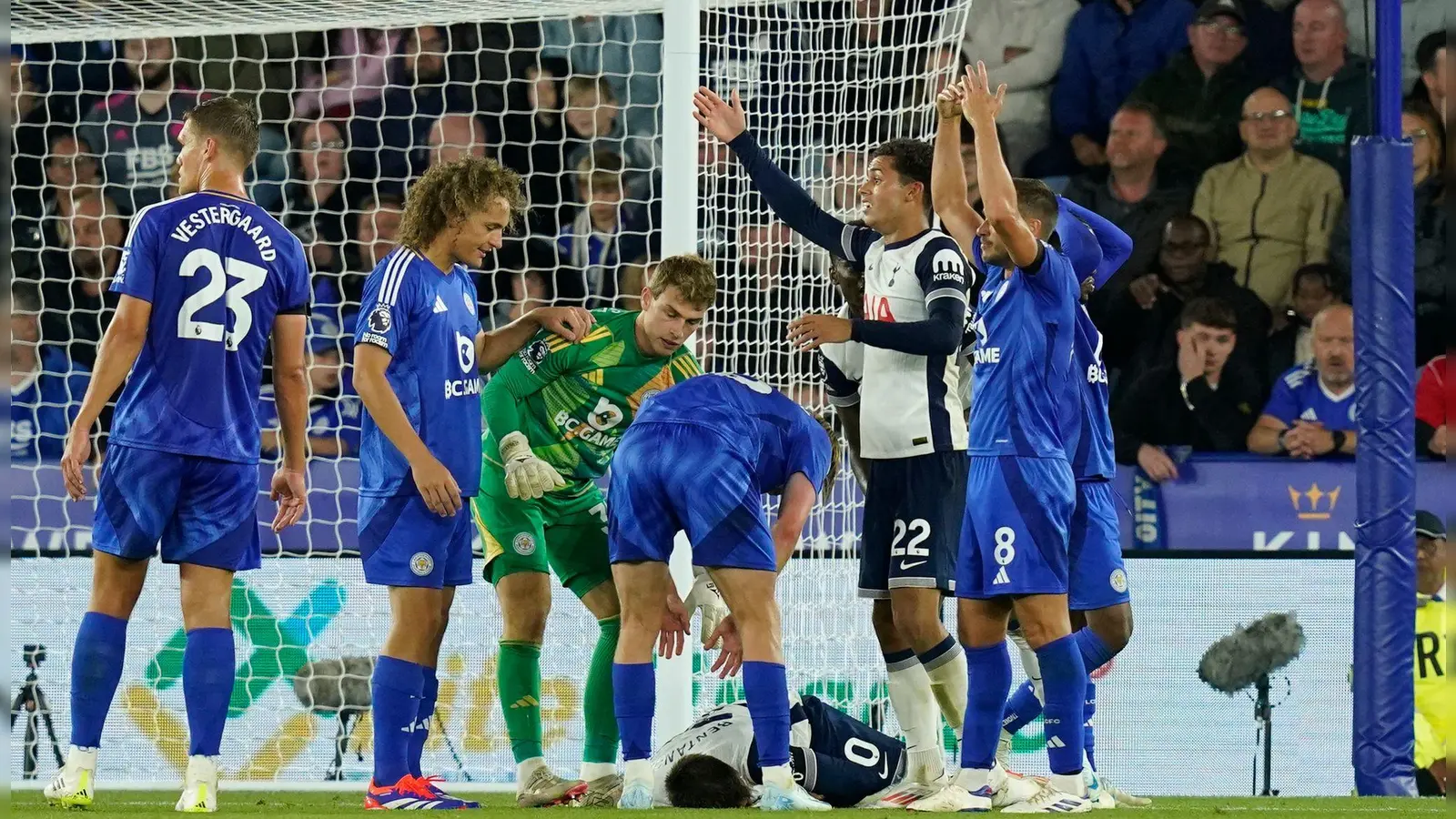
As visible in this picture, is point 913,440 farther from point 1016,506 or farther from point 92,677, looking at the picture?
point 92,677

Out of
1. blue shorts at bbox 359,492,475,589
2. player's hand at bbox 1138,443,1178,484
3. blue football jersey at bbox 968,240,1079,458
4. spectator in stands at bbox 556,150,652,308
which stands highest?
spectator in stands at bbox 556,150,652,308

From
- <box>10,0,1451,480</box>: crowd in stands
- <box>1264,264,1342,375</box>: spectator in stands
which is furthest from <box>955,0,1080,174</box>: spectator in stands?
<box>1264,264,1342,375</box>: spectator in stands

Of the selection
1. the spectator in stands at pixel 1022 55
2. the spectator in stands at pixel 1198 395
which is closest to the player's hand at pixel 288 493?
the spectator in stands at pixel 1198 395

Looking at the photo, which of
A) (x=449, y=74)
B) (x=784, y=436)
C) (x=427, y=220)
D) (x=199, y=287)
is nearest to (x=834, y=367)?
(x=784, y=436)

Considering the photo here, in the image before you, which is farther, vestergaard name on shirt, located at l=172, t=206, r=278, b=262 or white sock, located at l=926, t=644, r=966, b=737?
white sock, located at l=926, t=644, r=966, b=737

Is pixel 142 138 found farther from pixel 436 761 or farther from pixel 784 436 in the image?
pixel 784 436

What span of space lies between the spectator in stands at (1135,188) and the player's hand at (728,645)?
5.57 m

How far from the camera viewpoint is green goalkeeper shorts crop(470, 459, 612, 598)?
5.16 m

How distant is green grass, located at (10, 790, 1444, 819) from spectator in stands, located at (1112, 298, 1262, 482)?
366 centimetres

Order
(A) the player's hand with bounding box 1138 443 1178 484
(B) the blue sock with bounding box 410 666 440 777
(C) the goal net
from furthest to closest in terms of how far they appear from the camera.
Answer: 1. (A) the player's hand with bounding box 1138 443 1178 484
2. (C) the goal net
3. (B) the blue sock with bounding box 410 666 440 777

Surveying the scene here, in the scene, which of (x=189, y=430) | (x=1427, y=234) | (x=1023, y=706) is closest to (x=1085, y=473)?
(x=1023, y=706)

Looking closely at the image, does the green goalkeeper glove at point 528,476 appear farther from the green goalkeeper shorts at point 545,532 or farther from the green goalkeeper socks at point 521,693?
the green goalkeeper socks at point 521,693

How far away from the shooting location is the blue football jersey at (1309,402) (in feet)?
30.1

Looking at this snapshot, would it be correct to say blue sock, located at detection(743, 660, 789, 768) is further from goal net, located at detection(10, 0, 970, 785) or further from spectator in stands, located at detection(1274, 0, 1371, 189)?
spectator in stands, located at detection(1274, 0, 1371, 189)
